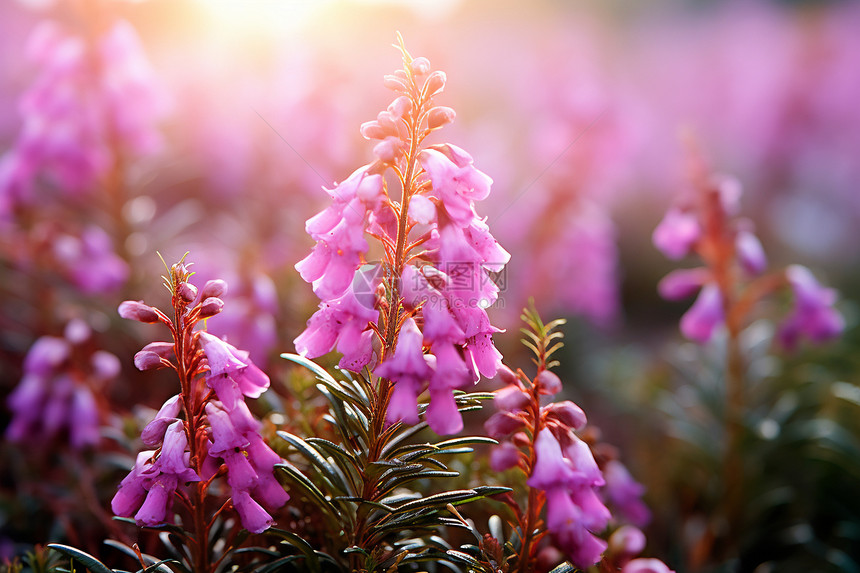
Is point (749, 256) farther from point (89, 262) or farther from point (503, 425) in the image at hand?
point (89, 262)

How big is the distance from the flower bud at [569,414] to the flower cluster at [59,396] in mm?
2087

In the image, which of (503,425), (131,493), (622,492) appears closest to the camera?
(131,493)

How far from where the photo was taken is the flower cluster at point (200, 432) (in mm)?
1517

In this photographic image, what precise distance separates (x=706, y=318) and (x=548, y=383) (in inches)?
68.5

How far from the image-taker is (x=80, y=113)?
3.63 meters

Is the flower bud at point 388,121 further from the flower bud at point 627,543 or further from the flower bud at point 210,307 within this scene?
the flower bud at point 627,543

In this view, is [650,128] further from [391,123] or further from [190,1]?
[391,123]

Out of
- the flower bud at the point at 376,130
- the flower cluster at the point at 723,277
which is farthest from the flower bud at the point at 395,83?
the flower cluster at the point at 723,277

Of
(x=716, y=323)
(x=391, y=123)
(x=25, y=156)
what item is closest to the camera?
(x=391, y=123)

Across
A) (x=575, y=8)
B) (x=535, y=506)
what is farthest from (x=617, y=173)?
(x=575, y=8)

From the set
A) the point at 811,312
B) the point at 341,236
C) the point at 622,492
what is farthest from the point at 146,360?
the point at 811,312

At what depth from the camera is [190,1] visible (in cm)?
877

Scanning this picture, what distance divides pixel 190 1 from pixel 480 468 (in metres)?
8.81

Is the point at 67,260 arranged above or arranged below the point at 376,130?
below
